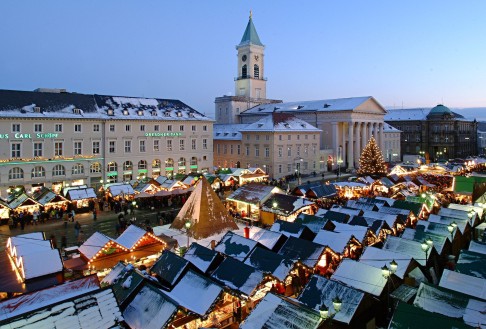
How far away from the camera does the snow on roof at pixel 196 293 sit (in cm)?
1054

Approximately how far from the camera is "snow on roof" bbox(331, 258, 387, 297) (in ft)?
40.2

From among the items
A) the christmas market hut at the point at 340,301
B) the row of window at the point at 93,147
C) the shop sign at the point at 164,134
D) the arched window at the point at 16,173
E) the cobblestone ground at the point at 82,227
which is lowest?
the cobblestone ground at the point at 82,227

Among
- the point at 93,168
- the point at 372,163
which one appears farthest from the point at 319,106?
the point at 93,168

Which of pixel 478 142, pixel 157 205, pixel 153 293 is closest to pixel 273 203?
pixel 157 205

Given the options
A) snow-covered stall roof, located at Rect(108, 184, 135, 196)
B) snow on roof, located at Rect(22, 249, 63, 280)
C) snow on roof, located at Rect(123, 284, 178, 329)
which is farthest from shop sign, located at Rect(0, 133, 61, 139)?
snow on roof, located at Rect(123, 284, 178, 329)

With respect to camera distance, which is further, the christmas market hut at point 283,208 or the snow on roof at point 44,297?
the christmas market hut at point 283,208

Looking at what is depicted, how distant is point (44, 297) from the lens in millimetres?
9312

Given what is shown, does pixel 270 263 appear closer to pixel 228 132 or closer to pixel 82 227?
pixel 82 227

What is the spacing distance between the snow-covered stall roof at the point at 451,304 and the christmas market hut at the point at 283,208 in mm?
11131

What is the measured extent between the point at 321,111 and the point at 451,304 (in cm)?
5140

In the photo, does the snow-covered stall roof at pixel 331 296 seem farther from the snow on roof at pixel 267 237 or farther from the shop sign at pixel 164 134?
the shop sign at pixel 164 134

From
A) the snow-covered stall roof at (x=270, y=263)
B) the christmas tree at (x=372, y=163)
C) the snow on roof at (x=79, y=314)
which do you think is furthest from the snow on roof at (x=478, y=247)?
the christmas tree at (x=372, y=163)

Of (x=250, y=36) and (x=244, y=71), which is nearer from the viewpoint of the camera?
(x=250, y=36)

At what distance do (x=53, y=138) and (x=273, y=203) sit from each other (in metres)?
24.9
